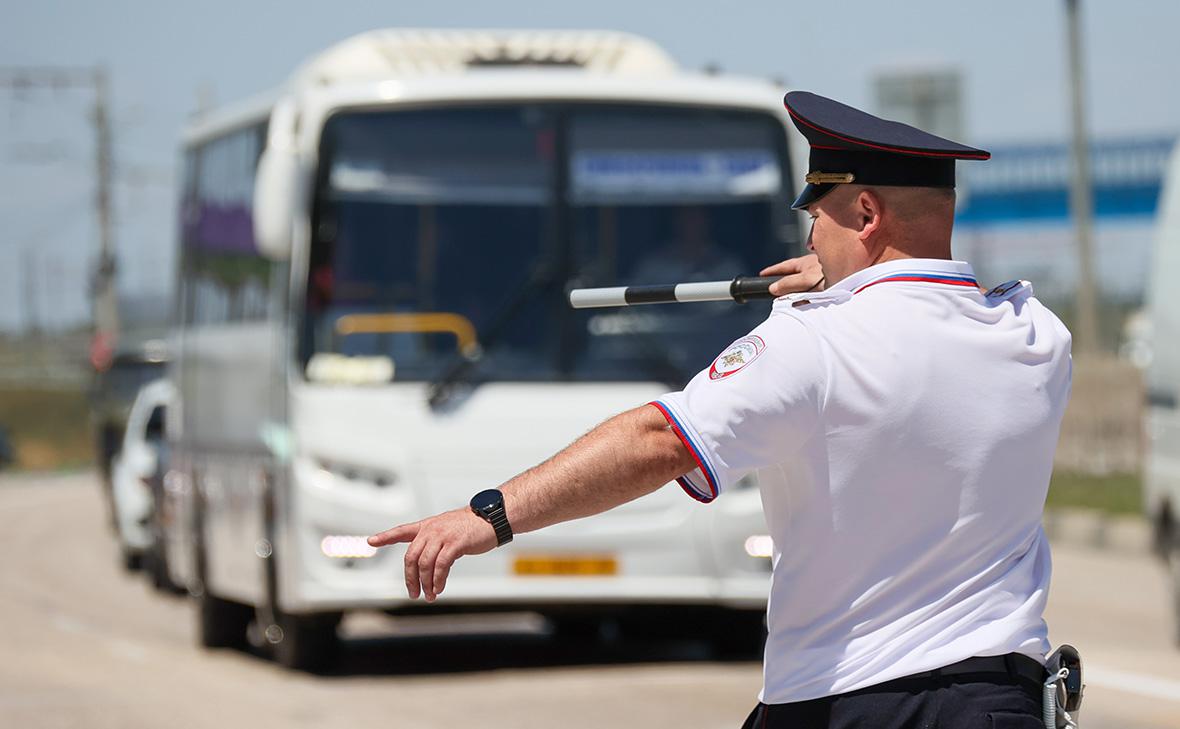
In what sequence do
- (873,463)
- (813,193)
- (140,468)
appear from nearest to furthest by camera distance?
(873,463), (813,193), (140,468)

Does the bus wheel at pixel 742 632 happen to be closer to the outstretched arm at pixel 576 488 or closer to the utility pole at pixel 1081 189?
the outstretched arm at pixel 576 488

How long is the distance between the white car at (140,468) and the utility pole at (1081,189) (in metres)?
11.0

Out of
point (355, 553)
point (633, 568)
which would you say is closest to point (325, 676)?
point (355, 553)

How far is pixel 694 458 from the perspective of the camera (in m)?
3.04

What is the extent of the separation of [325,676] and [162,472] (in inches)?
262

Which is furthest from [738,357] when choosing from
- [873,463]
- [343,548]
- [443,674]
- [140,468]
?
[140,468]

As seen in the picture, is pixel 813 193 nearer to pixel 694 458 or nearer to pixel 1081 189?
pixel 694 458

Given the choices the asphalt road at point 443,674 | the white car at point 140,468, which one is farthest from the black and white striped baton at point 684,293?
the white car at point 140,468

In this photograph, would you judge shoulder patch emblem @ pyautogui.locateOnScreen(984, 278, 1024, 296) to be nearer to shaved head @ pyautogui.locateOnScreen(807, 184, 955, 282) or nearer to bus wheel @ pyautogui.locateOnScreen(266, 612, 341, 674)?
shaved head @ pyautogui.locateOnScreen(807, 184, 955, 282)

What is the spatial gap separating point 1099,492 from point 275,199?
527 inches

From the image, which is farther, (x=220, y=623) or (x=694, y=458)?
(x=220, y=623)

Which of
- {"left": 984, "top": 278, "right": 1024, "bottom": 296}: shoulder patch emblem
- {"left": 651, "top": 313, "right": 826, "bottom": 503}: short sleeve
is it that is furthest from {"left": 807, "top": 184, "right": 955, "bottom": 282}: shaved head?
{"left": 651, "top": 313, "right": 826, "bottom": 503}: short sleeve

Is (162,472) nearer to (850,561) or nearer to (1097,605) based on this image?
(1097,605)

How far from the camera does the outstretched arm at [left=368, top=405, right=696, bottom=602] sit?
306cm
